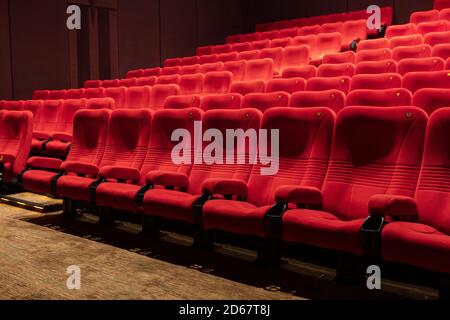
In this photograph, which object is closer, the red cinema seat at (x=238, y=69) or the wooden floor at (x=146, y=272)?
the wooden floor at (x=146, y=272)

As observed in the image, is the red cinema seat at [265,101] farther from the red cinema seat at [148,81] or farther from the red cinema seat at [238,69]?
the red cinema seat at [148,81]

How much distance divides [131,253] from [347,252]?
0.45 meters

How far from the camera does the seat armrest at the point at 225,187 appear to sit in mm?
966

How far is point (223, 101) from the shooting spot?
54.4 inches

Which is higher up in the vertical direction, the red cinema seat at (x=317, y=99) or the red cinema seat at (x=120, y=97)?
the red cinema seat at (x=120, y=97)

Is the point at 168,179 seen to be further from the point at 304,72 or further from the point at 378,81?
the point at 304,72

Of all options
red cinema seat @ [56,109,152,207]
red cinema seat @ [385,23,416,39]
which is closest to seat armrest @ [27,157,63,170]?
red cinema seat @ [56,109,152,207]

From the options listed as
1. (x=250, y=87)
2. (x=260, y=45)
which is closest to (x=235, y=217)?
(x=250, y=87)

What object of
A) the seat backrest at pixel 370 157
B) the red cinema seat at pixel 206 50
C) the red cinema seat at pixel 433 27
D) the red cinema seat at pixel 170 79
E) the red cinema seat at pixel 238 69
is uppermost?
the red cinema seat at pixel 206 50

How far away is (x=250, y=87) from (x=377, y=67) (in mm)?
423

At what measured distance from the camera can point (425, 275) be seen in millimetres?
800

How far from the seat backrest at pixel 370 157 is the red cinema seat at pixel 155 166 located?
343mm

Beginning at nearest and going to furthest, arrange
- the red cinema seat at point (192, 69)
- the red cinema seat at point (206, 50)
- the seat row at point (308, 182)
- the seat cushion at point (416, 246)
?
the seat cushion at point (416, 246)
the seat row at point (308, 182)
the red cinema seat at point (192, 69)
the red cinema seat at point (206, 50)

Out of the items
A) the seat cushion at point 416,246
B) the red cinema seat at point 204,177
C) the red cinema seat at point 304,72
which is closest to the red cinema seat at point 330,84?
the red cinema seat at point 304,72
